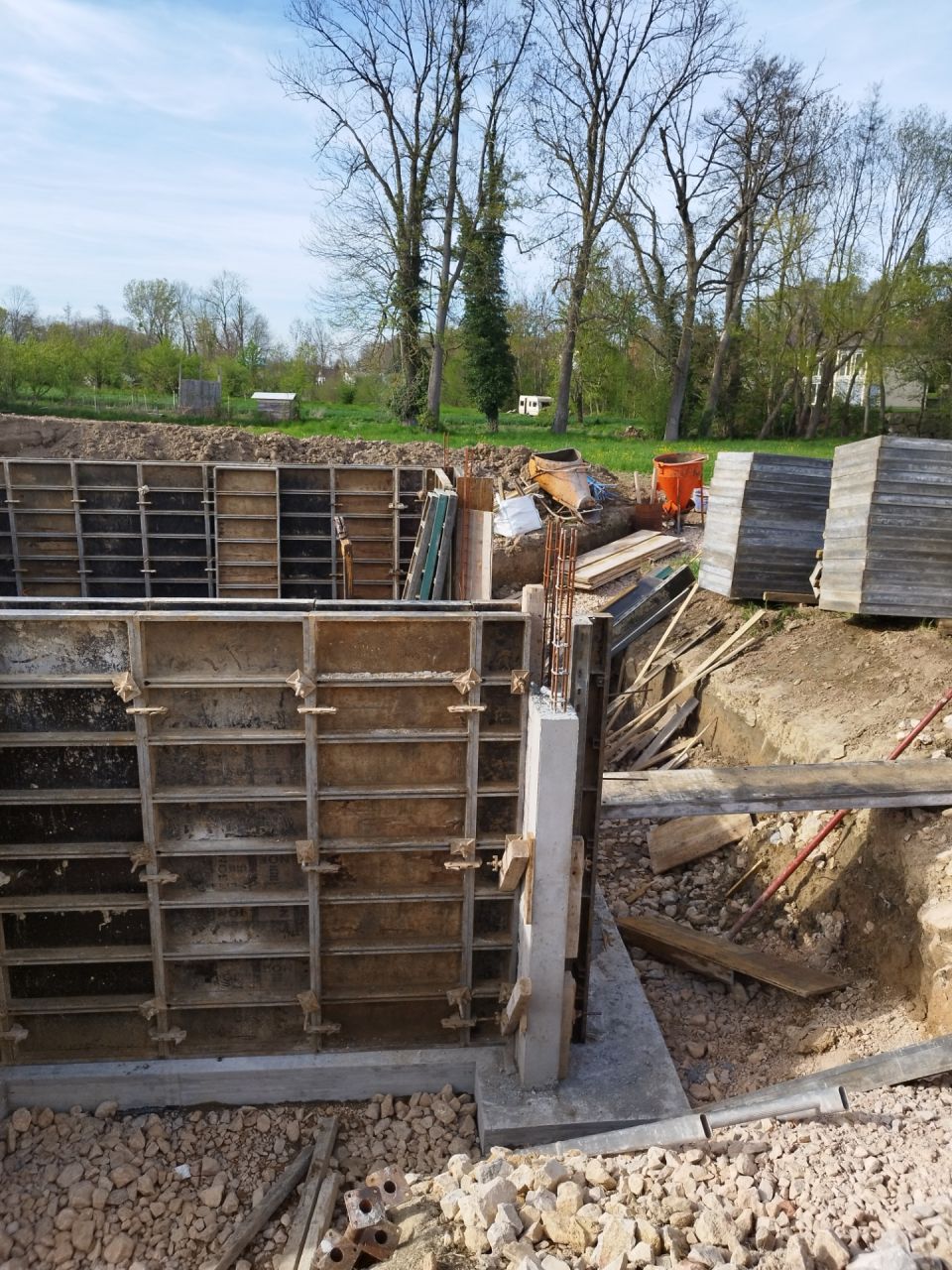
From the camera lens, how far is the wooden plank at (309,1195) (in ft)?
16.4

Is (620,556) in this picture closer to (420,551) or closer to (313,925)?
(420,551)

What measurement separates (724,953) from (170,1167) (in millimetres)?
4578

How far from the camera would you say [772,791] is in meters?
6.99

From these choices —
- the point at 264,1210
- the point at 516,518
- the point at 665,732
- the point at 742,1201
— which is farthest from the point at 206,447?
the point at 742,1201

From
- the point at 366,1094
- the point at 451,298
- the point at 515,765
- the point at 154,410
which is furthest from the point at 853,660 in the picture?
the point at 154,410

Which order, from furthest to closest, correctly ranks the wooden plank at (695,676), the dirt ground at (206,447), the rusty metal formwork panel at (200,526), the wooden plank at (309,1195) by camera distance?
the dirt ground at (206,447), the rusty metal formwork panel at (200,526), the wooden plank at (695,676), the wooden plank at (309,1195)

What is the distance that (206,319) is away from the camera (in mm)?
63938

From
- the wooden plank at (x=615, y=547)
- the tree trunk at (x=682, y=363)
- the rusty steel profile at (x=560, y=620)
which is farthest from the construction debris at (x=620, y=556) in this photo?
the tree trunk at (x=682, y=363)

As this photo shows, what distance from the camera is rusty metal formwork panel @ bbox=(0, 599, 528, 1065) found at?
5668 millimetres

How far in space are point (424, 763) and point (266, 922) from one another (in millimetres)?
1666

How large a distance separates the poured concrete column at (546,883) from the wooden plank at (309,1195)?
142 cm

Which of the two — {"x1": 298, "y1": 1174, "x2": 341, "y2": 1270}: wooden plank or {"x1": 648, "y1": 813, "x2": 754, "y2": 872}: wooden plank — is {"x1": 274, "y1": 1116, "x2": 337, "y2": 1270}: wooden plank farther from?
{"x1": 648, "y1": 813, "x2": 754, "y2": 872}: wooden plank

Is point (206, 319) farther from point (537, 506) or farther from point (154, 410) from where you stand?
point (537, 506)

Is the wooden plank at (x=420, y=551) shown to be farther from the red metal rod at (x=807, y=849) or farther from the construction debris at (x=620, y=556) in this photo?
the red metal rod at (x=807, y=849)
